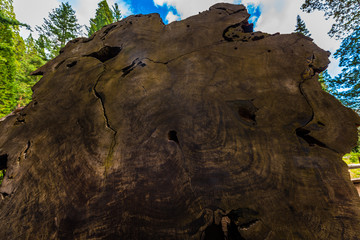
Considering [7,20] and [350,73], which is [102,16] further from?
[350,73]

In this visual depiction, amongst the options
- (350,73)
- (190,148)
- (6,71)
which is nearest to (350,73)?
(350,73)

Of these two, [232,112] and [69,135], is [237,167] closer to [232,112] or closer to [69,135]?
[232,112]

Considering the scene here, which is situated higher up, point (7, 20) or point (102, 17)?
point (102, 17)

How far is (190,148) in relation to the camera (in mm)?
745

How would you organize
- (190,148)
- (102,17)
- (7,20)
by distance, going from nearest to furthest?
(190,148) < (7,20) < (102,17)

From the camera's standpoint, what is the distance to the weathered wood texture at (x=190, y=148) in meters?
0.61

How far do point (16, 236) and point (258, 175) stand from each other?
113 cm

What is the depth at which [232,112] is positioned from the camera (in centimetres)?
82

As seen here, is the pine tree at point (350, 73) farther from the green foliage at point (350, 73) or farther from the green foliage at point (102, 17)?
the green foliage at point (102, 17)

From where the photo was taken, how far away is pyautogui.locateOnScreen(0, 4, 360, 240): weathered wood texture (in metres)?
0.61

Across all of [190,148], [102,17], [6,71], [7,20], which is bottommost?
[190,148]

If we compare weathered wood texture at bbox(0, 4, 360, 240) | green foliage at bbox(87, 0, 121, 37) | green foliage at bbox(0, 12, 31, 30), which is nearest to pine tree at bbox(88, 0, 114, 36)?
green foliage at bbox(87, 0, 121, 37)

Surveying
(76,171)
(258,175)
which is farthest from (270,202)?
(76,171)

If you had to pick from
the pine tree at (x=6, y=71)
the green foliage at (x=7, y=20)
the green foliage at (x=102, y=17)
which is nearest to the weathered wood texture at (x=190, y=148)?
the pine tree at (x=6, y=71)
